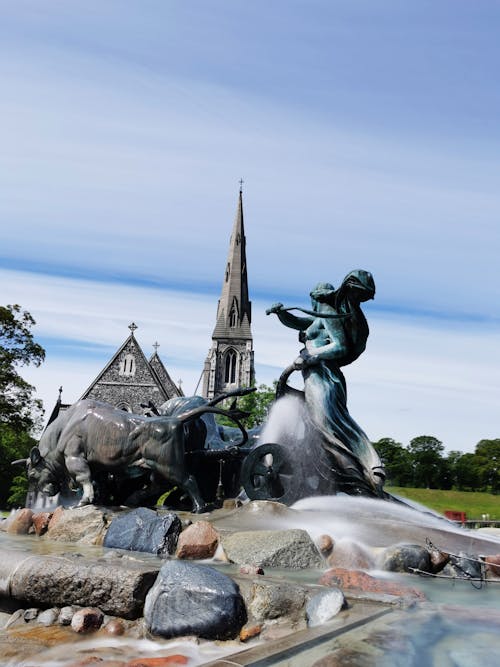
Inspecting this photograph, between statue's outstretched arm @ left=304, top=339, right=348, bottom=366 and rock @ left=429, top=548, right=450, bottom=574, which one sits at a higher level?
statue's outstretched arm @ left=304, top=339, right=348, bottom=366

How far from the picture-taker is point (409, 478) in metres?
65.6

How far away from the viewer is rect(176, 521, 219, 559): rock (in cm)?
654

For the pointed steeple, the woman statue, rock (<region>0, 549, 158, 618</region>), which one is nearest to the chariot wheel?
the woman statue

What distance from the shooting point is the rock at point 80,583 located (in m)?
4.15

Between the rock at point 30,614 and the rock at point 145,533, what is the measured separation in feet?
7.59

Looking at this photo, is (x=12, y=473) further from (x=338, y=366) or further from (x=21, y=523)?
(x=338, y=366)

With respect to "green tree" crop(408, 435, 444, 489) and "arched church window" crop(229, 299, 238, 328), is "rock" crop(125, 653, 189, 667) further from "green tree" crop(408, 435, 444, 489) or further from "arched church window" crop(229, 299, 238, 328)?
"arched church window" crop(229, 299, 238, 328)

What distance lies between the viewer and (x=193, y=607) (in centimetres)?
397

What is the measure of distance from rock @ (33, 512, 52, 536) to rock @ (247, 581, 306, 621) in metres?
4.66

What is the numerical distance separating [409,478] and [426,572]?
205 ft

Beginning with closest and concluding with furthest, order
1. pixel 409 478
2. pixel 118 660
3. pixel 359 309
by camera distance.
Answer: pixel 118 660 → pixel 359 309 → pixel 409 478

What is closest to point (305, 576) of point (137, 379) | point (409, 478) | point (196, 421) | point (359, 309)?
point (196, 421)

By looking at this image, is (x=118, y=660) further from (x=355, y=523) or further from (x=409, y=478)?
(x=409, y=478)

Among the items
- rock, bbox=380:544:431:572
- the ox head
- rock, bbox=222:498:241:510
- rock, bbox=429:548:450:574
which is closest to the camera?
rock, bbox=380:544:431:572
